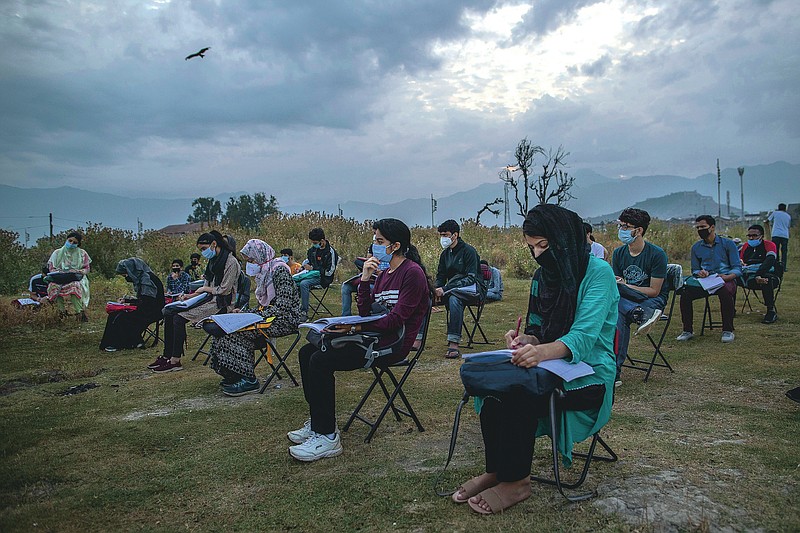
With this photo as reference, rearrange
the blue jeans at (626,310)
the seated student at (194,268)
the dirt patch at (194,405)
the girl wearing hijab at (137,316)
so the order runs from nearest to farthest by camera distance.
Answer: the dirt patch at (194,405)
the blue jeans at (626,310)
the girl wearing hijab at (137,316)
the seated student at (194,268)

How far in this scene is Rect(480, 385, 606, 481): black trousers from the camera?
104 inches

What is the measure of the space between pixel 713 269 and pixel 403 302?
5304mm

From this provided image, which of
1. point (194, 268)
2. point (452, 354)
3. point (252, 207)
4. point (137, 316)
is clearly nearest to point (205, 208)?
point (252, 207)

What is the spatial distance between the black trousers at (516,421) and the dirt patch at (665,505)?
0.45m

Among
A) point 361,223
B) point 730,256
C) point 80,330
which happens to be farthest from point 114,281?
point 730,256

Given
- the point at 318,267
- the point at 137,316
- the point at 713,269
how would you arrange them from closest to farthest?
the point at 713,269, the point at 137,316, the point at 318,267

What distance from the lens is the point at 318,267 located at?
10977 mm

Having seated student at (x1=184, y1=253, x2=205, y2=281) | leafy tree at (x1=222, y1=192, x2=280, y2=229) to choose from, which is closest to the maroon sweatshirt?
seated student at (x1=184, y1=253, x2=205, y2=281)

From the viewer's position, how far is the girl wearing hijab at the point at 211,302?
6410 mm

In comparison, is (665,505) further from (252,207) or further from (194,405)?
(252,207)

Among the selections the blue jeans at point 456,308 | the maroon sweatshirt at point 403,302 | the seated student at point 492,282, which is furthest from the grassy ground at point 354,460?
the seated student at point 492,282

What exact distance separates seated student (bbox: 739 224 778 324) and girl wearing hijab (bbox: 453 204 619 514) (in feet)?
22.4

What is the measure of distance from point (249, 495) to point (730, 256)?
6.69m

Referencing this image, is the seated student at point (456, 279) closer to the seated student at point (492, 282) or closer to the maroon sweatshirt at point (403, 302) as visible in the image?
the seated student at point (492, 282)
